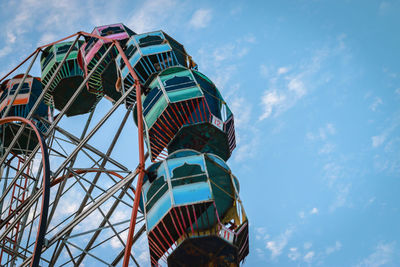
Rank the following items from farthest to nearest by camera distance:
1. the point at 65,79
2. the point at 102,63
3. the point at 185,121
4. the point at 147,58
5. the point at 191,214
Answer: the point at 65,79 → the point at 102,63 → the point at 147,58 → the point at 185,121 → the point at 191,214

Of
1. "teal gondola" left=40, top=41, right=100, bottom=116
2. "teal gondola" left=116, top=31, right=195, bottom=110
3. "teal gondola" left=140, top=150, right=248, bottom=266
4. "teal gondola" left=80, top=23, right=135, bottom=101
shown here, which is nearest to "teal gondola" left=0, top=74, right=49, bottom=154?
"teal gondola" left=40, top=41, right=100, bottom=116

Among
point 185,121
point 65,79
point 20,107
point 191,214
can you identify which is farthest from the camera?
point 65,79

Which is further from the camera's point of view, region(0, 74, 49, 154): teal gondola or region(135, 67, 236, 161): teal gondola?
region(0, 74, 49, 154): teal gondola

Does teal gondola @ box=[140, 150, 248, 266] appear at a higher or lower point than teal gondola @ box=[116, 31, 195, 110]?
lower

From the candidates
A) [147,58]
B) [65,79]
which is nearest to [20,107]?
[65,79]

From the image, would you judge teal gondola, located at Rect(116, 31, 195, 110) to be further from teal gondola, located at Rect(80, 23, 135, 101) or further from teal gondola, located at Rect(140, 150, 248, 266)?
teal gondola, located at Rect(140, 150, 248, 266)

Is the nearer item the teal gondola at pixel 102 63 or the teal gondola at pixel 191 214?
the teal gondola at pixel 191 214

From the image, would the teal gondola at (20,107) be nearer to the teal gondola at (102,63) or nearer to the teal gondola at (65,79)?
the teal gondola at (65,79)

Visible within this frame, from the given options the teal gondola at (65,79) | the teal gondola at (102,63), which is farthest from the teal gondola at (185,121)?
the teal gondola at (65,79)

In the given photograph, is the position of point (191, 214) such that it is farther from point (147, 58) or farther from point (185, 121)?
point (147, 58)

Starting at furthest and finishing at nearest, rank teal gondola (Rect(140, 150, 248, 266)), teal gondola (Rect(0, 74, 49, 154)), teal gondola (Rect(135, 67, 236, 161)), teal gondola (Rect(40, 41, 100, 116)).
Answer: teal gondola (Rect(40, 41, 100, 116))
teal gondola (Rect(0, 74, 49, 154))
teal gondola (Rect(135, 67, 236, 161))
teal gondola (Rect(140, 150, 248, 266))

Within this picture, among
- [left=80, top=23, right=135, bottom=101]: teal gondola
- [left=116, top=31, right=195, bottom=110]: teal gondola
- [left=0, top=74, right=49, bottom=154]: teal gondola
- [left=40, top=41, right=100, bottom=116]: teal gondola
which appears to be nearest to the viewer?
[left=116, top=31, right=195, bottom=110]: teal gondola

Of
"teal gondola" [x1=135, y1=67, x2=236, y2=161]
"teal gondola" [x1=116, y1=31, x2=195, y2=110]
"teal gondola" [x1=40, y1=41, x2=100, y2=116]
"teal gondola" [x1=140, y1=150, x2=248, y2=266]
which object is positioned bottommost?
Answer: "teal gondola" [x1=140, y1=150, x2=248, y2=266]

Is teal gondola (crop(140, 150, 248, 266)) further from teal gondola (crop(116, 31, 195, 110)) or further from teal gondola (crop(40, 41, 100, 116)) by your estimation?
teal gondola (crop(40, 41, 100, 116))
